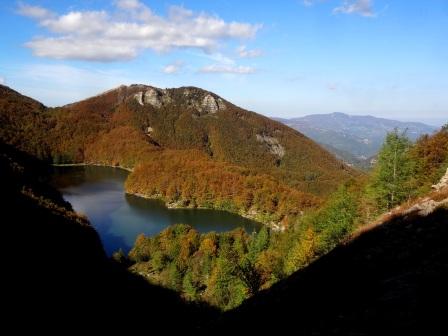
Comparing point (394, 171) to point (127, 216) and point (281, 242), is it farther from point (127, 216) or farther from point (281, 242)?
point (127, 216)

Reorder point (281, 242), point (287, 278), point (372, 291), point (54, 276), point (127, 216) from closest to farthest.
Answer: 1. point (372, 291)
2. point (287, 278)
3. point (54, 276)
4. point (281, 242)
5. point (127, 216)

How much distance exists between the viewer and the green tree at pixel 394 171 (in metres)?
37.6

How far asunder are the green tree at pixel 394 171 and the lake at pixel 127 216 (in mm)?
64398

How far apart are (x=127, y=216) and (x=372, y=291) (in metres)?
115

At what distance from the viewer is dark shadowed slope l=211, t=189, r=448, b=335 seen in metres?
9.89

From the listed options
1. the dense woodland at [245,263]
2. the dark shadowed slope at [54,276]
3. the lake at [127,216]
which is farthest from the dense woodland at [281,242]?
the lake at [127,216]

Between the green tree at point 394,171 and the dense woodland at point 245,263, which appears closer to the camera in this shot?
the dense woodland at point 245,263

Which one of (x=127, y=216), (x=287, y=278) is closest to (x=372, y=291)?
(x=287, y=278)

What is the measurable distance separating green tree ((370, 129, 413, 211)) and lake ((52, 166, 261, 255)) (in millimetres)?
64398

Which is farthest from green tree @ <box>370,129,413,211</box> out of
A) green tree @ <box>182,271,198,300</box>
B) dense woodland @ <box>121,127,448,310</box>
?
green tree @ <box>182,271,198,300</box>

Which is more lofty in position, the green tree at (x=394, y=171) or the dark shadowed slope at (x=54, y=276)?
the green tree at (x=394, y=171)

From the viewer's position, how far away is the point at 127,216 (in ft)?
402

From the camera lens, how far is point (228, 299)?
50.1 metres

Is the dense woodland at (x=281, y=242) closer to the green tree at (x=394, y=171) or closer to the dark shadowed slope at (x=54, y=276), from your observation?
the green tree at (x=394, y=171)
